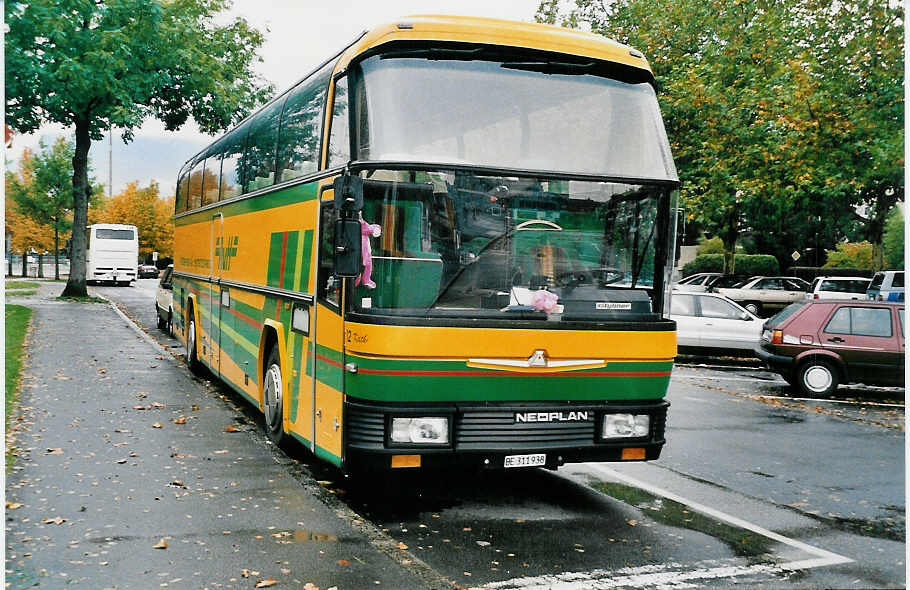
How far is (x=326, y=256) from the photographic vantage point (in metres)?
7.78

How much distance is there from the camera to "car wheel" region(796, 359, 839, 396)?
15.6 m

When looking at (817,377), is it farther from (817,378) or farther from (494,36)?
(494,36)

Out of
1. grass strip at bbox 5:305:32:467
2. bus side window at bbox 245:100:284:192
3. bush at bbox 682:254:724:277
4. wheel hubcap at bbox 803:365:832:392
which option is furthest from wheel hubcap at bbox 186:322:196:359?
bush at bbox 682:254:724:277

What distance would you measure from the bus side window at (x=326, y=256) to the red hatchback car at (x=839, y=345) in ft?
34.1

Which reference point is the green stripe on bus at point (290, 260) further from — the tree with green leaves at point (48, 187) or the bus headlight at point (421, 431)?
the tree with green leaves at point (48, 187)

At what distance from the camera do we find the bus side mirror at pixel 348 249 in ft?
21.3

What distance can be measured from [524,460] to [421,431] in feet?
2.68

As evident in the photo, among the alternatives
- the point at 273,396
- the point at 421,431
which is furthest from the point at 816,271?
the point at 421,431

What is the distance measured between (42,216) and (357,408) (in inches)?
2320

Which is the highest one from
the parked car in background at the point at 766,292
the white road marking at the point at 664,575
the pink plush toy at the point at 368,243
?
the pink plush toy at the point at 368,243

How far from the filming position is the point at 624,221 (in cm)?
726

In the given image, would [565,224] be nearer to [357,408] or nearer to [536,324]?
[536,324]

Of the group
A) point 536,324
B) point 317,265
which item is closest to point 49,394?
point 317,265

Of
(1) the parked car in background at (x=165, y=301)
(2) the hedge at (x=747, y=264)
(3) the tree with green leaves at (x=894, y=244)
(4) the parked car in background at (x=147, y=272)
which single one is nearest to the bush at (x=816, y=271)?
(2) the hedge at (x=747, y=264)
